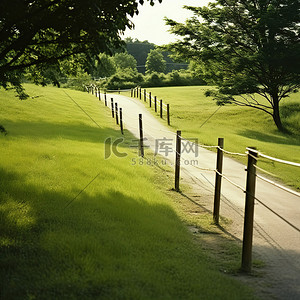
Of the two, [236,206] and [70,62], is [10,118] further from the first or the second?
[236,206]

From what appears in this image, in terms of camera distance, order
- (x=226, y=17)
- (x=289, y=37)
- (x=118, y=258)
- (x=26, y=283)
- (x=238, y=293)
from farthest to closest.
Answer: (x=226, y=17), (x=289, y=37), (x=118, y=258), (x=238, y=293), (x=26, y=283)

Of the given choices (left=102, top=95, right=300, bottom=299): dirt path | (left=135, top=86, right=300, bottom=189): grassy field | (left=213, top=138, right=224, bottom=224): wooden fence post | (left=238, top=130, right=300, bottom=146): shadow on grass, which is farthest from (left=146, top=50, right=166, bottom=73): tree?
(left=213, top=138, right=224, bottom=224): wooden fence post

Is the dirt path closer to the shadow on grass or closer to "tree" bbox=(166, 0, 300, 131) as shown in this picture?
the shadow on grass

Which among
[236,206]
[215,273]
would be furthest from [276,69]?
[215,273]

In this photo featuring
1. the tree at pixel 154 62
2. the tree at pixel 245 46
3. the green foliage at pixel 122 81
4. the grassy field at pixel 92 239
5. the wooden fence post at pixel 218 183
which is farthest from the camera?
the tree at pixel 154 62

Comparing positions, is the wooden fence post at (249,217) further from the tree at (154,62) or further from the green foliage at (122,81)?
the tree at (154,62)

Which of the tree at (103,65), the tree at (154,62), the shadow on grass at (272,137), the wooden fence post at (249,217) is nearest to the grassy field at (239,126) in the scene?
the shadow on grass at (272,137)

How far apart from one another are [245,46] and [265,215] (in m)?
21.7

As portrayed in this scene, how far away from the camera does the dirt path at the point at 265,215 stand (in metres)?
4.85

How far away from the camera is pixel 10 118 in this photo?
66.4ft

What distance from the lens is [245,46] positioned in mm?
26969

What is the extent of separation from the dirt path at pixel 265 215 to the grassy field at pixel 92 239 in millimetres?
797

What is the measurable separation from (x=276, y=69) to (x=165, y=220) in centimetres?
2204

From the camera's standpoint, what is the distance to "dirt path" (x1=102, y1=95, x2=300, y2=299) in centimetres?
485
